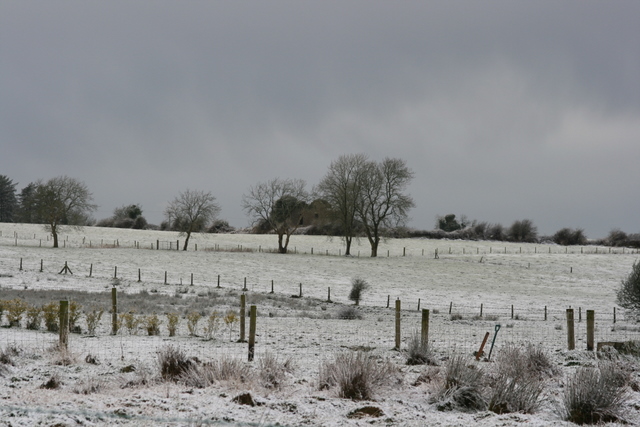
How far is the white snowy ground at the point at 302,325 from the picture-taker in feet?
24.4

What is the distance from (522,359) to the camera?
9852 millimetres

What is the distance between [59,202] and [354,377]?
2481 inches

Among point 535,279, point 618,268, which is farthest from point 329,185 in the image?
point 618,268

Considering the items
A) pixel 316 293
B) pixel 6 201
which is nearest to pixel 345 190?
pixel 316 293

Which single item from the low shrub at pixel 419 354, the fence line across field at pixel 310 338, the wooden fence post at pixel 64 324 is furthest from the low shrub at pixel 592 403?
the wooden fence post at pixel 64 324

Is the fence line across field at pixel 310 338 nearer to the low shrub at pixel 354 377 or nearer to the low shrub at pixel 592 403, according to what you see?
the low shrub at pixel 354 377

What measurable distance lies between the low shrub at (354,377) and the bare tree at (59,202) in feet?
195

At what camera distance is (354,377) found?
8.39m

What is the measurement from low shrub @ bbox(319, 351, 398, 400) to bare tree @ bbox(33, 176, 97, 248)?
59.4 meters

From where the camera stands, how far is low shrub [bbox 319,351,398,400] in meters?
8.29

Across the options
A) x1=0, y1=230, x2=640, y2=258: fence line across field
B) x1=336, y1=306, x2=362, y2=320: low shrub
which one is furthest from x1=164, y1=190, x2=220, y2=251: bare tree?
x1=336, y1=306, x2=362, y2=320: low shrub

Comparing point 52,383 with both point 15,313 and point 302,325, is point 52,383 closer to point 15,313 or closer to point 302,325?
point 15,313

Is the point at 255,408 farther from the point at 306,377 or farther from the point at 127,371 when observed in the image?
the point at 127,371

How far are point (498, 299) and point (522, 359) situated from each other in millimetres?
29099
